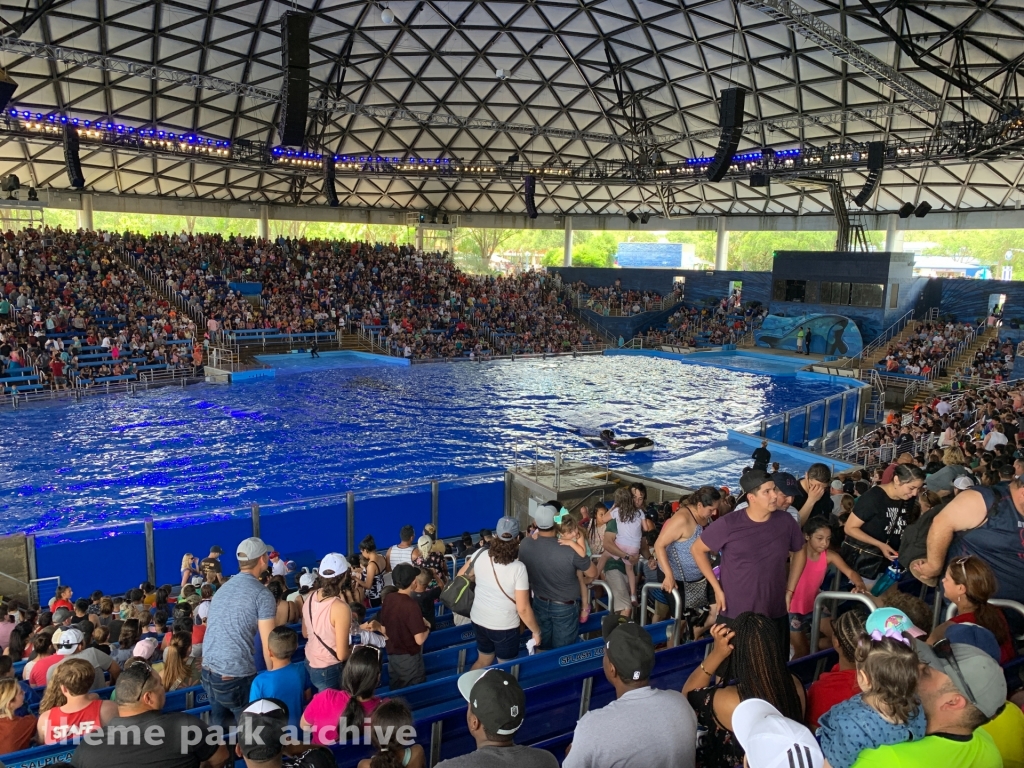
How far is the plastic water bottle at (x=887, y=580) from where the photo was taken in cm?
545

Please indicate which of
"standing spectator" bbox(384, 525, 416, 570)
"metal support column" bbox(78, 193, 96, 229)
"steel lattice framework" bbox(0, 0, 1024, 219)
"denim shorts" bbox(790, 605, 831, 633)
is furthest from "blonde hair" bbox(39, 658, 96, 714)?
"metal support column" bbox(78, 193, 96, 229)

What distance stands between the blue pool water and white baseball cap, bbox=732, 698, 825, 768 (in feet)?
42.4

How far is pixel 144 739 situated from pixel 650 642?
7.17ft

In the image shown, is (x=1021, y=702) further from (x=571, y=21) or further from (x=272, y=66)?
(x=272, y=66)

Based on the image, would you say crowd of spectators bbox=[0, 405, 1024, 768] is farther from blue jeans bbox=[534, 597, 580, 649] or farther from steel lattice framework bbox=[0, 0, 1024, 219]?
steel lattice framework bbox=[0, 0, 1024, 219]

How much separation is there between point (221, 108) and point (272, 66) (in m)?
4.43

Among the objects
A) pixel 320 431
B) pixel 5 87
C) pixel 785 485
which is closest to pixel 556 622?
pixel 785 485

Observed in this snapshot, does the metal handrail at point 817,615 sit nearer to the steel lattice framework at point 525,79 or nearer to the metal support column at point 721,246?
the steel lattice framework at point 525,79

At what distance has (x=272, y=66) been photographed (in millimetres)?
32625

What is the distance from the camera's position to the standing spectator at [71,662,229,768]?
304 cm

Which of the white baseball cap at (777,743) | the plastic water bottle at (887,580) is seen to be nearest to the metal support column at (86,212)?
the plastic water bottle at (887,580)

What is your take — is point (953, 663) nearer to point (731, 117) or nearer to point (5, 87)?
point (5, 87)

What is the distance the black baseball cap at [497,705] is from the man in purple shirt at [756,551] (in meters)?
1.81

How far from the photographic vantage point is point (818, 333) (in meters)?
39.9
